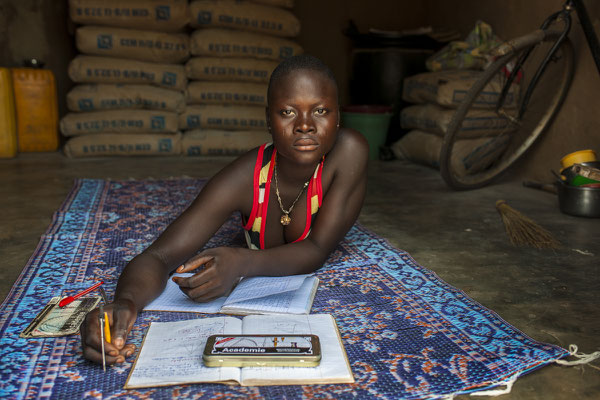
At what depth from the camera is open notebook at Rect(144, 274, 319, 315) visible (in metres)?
1.46

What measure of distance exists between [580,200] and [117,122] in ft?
11.3

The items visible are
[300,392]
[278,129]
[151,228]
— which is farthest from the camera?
[151,228]

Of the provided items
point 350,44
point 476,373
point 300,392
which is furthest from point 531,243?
point 350,44

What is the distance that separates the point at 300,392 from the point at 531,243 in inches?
59.9

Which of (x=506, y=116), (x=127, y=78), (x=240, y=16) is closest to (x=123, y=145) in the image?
(x=127, y=78)

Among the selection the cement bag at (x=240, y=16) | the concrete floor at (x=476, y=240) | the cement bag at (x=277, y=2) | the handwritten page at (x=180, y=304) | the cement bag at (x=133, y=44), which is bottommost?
the concrete floor at (x=476, y=240)

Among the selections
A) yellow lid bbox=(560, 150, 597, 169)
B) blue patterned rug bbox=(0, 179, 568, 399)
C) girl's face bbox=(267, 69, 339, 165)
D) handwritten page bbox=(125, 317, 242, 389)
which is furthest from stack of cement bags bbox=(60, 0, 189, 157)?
handwritten page bbox=(125, 317, 242, 389)

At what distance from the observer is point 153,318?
1.47 metres

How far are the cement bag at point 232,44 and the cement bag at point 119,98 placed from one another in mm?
459

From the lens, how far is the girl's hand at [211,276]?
142 cm

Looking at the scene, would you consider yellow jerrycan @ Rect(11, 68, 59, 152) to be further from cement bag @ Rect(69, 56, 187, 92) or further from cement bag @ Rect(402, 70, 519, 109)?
cement bag @ Rect(402, 70, 519, 109)

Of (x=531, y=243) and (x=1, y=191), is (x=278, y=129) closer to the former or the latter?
(x=531, y=243)

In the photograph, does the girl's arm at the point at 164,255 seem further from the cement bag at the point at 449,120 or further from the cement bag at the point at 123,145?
the cement bag at the point at 123,145

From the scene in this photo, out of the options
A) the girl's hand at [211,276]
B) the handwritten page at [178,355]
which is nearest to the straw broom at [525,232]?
the girl's hand at [211,276]
